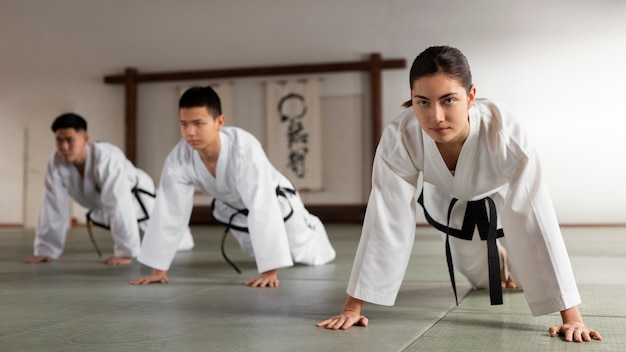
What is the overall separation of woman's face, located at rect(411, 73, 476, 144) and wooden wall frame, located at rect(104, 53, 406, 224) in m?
7.72

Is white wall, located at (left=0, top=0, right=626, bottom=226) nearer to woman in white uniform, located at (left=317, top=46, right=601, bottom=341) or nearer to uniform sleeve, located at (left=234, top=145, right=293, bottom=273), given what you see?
uniform sleeve, located at (left=234, top=145, right=293, bottom=273)

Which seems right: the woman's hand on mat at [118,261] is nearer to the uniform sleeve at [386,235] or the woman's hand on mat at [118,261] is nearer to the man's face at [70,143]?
the man's face at [70,143]

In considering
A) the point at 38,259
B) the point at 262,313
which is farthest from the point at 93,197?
the point at 262,313

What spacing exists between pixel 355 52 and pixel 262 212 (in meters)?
7.01

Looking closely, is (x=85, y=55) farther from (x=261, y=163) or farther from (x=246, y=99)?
(x=261, y=163)

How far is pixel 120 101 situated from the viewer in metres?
11.1

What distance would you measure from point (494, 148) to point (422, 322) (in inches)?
26.2

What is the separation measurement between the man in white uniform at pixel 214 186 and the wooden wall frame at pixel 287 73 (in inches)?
233

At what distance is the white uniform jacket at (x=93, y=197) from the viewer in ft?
16.1

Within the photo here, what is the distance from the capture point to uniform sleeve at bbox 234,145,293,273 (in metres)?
3.51

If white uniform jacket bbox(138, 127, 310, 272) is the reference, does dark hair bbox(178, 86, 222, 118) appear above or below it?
above

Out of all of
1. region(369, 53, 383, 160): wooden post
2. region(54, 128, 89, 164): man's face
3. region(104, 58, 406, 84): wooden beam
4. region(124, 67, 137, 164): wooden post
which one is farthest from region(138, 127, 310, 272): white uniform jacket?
region(124, 67, 137, 164): wooden post

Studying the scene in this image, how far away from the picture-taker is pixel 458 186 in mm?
2605

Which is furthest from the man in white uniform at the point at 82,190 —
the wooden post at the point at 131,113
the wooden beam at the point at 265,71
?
the wooden post at the point at 131,113
